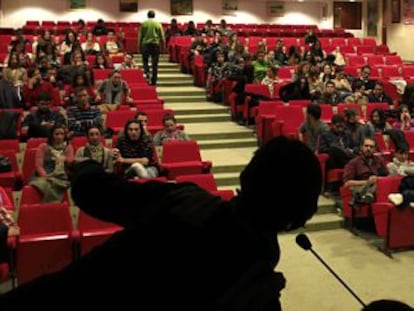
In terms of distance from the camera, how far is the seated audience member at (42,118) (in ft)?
20.9

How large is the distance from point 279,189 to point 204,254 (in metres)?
0.17

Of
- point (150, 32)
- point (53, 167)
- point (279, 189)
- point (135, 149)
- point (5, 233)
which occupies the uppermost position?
point (150, 32)

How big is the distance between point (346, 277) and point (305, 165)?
12.0ft

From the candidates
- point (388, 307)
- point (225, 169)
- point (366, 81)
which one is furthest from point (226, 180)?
point (388, 307)

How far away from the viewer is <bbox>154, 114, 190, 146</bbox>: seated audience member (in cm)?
606

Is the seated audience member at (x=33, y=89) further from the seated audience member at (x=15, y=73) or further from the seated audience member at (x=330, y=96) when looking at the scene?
the seated audience member at (x=330, y=96)

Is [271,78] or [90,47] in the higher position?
[90,47]

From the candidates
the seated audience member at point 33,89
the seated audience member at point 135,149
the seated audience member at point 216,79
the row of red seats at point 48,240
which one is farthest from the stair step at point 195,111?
the row of red seats at point 48,240

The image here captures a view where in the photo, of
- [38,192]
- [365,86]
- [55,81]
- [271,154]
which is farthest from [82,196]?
[365,86]

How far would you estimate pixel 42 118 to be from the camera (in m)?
6.56

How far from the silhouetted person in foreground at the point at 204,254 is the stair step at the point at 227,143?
21.3 ft

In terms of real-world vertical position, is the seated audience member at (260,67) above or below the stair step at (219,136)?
above

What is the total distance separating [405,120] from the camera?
23.3 feet

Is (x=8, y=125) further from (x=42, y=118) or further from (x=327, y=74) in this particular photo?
(x=327, y=74)
